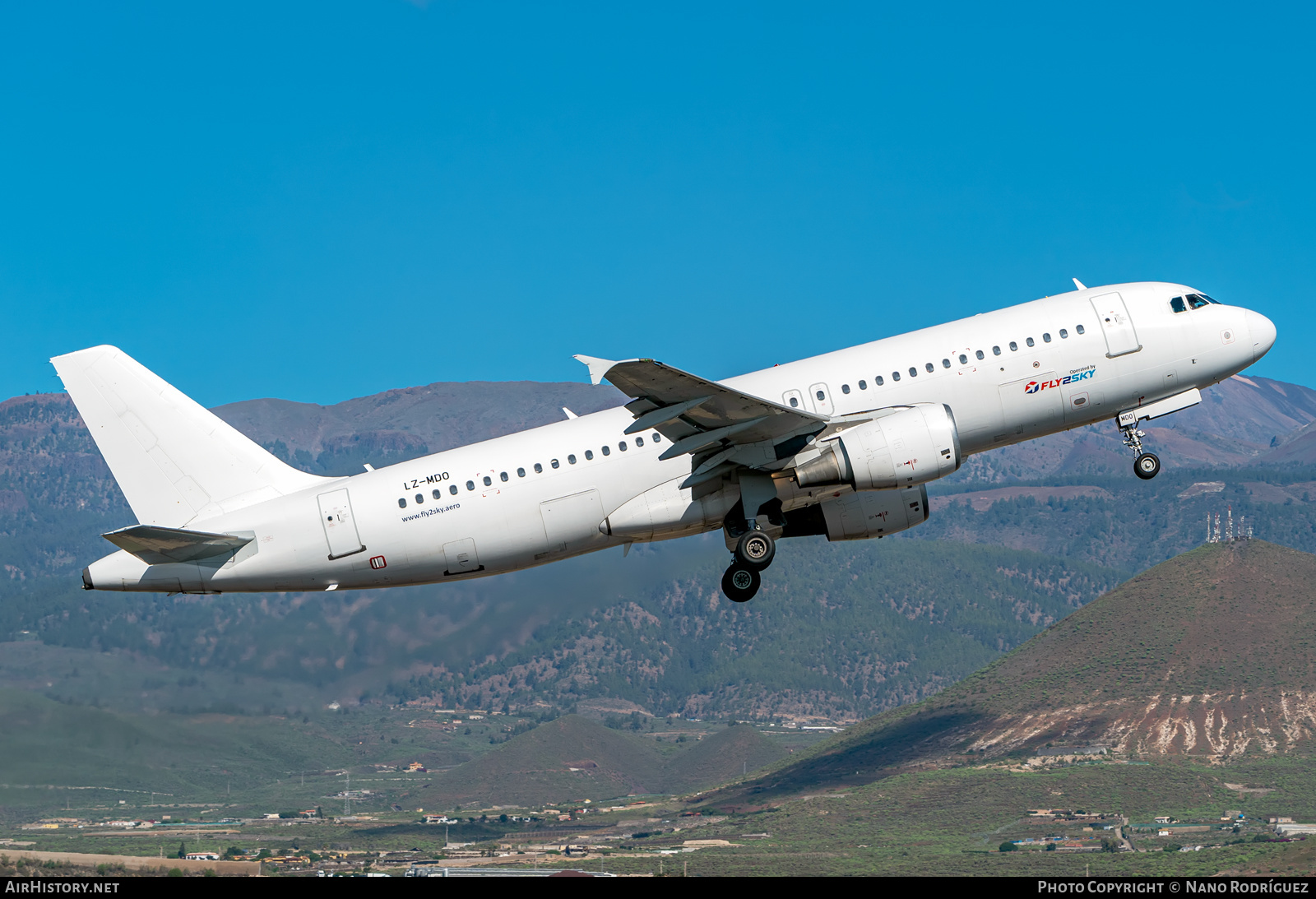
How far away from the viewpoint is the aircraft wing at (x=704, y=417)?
110 ft

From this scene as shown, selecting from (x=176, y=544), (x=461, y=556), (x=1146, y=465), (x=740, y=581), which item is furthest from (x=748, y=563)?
(x=176, y=544)

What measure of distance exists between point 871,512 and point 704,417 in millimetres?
7389

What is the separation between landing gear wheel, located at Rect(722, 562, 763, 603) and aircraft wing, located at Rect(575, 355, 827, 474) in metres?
3.21

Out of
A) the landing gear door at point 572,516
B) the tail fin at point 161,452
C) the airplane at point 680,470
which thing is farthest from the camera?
the tail fin at point 161,452

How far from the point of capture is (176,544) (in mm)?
37281

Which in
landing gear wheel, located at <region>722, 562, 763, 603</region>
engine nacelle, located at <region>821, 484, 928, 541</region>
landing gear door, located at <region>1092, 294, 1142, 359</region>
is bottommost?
landing gear wheel, located at <region>722, 562, 763, 603</region>

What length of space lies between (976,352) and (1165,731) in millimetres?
175236

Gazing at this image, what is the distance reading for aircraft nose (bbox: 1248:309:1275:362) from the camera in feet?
136

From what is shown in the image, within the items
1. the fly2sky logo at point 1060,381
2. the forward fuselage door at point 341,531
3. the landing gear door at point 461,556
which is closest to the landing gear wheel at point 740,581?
the landing gear door at point 461,556

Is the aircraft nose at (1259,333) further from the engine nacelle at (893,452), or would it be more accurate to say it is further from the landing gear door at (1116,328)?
the engine nacelle at (893,452)

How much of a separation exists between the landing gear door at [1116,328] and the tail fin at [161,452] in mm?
24015

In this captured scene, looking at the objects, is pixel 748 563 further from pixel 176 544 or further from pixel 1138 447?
pixel 176 544

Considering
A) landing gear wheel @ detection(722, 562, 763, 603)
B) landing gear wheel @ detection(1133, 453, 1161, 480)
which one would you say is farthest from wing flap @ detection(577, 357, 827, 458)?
landing gear wheel @ detection(1133, 453, 1161, 480)

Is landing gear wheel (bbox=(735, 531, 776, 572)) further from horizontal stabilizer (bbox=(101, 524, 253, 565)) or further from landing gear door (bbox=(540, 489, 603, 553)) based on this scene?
horizontal stabilizer (bbox=(101, 524, 253, 565))
